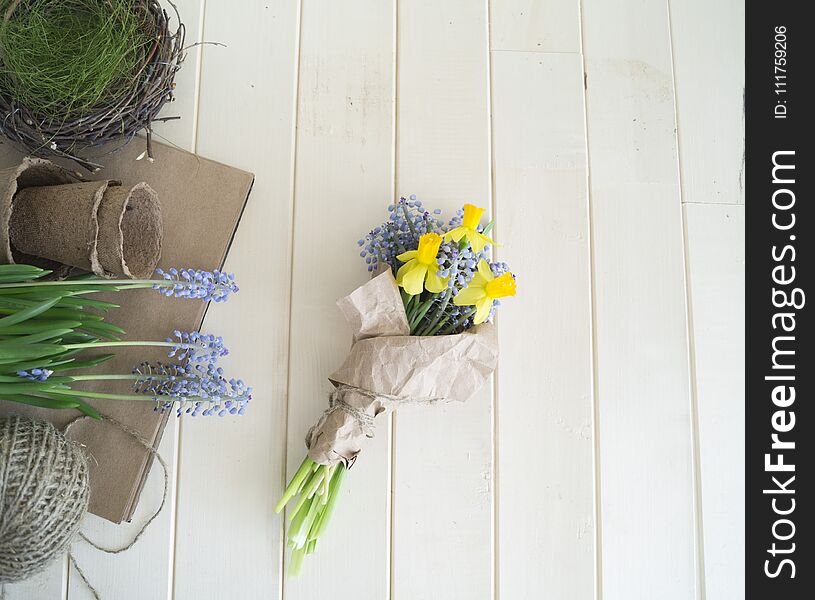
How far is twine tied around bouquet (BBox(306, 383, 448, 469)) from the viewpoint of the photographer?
0.75 m

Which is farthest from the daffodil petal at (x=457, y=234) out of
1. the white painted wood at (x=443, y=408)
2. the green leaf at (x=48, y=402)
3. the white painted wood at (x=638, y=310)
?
the green leaf at (x=48, y=402)

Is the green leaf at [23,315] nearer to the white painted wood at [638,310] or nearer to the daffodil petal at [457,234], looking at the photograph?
the daffodil petal at [457,234]

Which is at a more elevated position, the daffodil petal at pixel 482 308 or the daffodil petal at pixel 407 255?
the daffodil petal at pixel 407 255

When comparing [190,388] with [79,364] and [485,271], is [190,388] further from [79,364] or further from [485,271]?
[485,271]

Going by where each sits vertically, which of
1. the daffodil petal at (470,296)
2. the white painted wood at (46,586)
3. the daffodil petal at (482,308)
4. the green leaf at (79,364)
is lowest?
the white painted wood at (46,586)

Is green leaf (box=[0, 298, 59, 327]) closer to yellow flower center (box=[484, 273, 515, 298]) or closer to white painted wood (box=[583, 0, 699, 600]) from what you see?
yellow flower center (box=[484, 273, 515, 298])

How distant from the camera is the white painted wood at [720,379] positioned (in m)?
0.85

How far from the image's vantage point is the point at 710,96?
0.92 m

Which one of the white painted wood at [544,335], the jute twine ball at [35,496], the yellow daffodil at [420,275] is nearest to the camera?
the jute twine ball at [35,496]

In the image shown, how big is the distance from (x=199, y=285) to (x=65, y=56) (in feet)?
1.07

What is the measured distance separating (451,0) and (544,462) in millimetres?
674

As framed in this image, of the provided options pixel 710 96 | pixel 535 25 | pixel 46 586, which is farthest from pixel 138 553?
pixel 710 96

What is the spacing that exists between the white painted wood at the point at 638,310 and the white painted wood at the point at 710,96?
20 millimetres

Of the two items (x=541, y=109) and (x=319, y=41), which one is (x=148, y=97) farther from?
(x=541, y=109)
